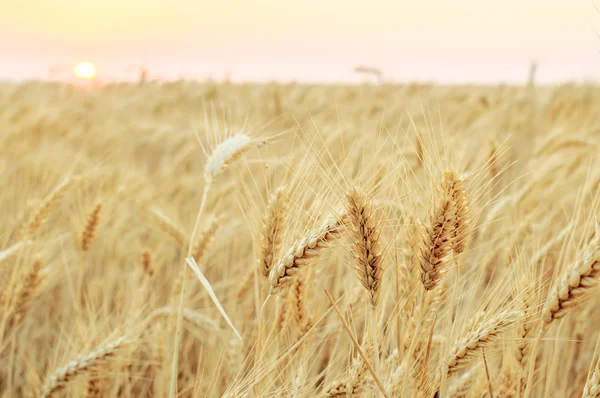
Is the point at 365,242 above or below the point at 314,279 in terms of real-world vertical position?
above

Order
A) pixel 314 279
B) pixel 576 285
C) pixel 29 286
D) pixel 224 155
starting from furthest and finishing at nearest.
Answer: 1. pixel 29 286
2. pixel 314 279
3. pixel 224 155
4. pixel 576 285

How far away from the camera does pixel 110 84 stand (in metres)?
9.92

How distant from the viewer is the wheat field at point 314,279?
0.83 meters

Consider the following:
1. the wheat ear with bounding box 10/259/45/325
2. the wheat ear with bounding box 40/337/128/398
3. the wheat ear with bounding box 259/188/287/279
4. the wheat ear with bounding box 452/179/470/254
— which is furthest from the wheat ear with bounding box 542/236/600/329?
the wheat ear with bounding box 10/259/45/325

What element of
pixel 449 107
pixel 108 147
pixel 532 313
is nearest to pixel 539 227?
pixel 532 313

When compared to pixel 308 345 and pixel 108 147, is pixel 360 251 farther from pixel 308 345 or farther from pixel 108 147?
pixel 108 147

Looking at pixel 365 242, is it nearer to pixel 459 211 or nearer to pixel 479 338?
pixel 459 211

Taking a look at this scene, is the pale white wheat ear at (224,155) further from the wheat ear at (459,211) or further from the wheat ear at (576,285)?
the wheat ear at (576,285)

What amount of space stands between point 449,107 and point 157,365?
5.45m

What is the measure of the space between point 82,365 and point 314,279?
54 centimetres

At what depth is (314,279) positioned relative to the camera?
1.17 metres

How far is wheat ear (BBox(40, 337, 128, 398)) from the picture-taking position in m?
1.11

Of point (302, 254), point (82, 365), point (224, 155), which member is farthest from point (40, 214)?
point (302, 254)

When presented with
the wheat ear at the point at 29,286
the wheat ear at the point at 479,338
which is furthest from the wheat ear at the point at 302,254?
the wheat ear at the point at 29,286
